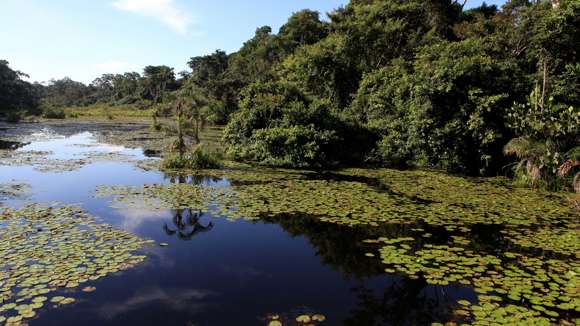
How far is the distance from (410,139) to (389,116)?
2.23 metres

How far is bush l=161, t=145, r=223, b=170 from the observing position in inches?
597

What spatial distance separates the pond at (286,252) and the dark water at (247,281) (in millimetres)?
25

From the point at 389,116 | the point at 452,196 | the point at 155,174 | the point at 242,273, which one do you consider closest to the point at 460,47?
the point at 389,116

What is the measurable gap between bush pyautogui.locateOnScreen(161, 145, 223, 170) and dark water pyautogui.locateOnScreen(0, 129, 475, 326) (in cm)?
566

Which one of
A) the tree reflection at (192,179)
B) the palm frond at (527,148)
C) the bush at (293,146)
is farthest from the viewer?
the bush at (293,146)

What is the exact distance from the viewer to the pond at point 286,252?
16.5 feet

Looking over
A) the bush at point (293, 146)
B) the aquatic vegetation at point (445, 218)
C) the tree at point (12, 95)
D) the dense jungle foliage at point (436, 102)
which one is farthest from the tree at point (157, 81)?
the aquatic vegetation at point (445, 218)

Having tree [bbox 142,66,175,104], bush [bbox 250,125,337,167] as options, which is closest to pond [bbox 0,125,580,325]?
bush [bbox 250,125,337,167]

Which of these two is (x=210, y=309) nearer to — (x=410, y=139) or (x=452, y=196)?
(x=452, y=196)

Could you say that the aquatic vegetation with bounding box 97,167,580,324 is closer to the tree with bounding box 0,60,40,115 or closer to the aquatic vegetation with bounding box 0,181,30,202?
the aquatic vegetation with bounding box 0,181,30,202

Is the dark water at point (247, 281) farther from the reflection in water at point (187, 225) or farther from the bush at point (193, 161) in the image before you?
the bush at point (193, 161)

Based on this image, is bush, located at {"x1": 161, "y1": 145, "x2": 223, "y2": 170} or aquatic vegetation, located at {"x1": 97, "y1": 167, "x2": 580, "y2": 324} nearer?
aquatic vegetation, located at {"x1": 97, "y1": 167, "x2": 580, "y2": 324}

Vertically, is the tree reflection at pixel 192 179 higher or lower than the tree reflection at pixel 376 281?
higher

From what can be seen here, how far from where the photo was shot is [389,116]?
1908cm
